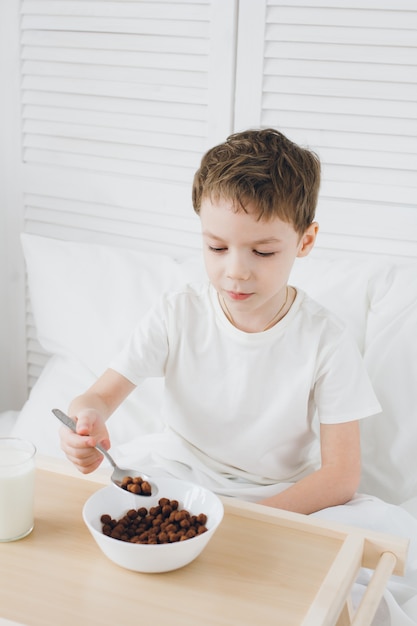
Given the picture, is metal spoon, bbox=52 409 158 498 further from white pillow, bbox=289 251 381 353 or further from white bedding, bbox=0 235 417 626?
white pillow, bbox=289 251 381 353

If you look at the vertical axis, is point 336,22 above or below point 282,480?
above

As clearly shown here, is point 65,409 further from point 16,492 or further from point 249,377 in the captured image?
point 16,492

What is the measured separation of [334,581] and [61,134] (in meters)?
1.49

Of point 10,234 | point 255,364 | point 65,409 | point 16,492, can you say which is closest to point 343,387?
point 255,364

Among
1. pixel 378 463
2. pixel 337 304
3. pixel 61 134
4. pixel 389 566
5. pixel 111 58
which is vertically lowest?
pixel 378 463

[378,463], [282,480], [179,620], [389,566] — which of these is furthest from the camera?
[378,463]

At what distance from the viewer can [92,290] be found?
1.88 metres

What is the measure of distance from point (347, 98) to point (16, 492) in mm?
1152

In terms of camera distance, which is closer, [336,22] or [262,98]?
[336,22]

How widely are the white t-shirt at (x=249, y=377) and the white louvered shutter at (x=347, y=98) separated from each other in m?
0.47

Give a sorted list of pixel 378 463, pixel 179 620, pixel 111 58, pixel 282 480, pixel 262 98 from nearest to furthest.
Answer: pixel 179 620
pixel 282 480
pixel 378 463
pixel 262 98
pixel 111 58

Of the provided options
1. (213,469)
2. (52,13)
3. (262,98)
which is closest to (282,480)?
(213,469)

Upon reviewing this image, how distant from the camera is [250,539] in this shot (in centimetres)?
102

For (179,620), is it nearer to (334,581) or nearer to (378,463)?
(334,581)
